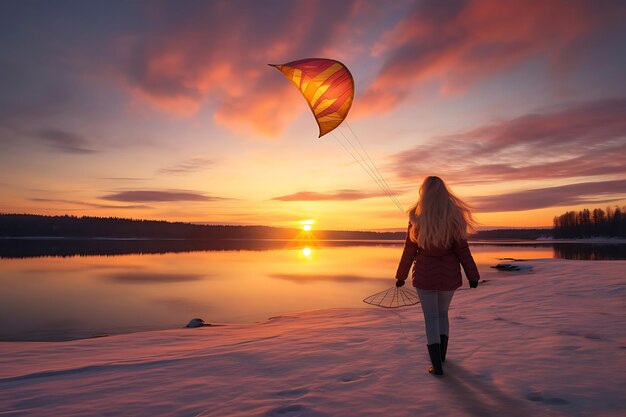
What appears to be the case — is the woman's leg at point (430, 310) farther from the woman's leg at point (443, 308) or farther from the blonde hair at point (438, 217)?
the blonde hair at point (438, 217)

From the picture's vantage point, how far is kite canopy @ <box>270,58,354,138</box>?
801 cm

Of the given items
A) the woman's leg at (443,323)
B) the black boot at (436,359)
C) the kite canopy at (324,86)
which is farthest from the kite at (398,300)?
the kite canopy at (324,86)

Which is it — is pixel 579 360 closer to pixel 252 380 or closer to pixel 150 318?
pixel 252 380

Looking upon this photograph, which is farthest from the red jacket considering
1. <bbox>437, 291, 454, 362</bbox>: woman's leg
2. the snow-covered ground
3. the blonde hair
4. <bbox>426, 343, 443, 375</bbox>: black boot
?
the snow-covered ground

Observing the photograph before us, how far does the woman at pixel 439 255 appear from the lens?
15.5ft

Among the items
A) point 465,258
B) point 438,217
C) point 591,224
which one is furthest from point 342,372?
point 591,224

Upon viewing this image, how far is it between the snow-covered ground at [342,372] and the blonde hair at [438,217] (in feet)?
5.45

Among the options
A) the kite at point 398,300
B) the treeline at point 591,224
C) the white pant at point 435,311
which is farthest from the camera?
the treeline at point 591,224

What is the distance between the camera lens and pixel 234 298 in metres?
19.7

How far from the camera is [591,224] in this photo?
423 ft

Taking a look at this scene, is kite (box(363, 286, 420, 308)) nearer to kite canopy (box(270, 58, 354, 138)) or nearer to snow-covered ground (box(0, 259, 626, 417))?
snow-covered ground (box(0, 259, 626, 417))

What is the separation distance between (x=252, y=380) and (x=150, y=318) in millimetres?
11990

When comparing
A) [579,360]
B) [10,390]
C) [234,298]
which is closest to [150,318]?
[234,298]

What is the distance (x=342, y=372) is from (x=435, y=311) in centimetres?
142
